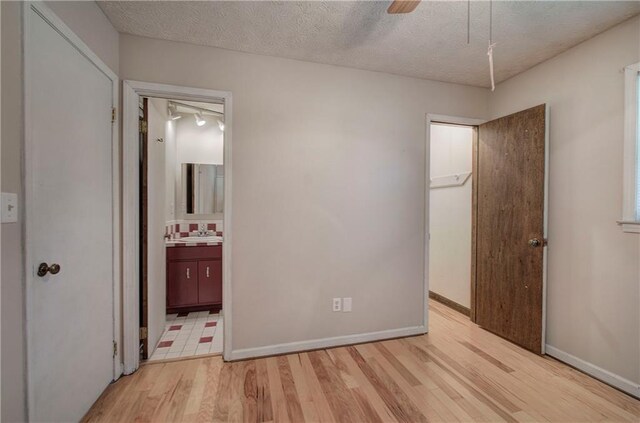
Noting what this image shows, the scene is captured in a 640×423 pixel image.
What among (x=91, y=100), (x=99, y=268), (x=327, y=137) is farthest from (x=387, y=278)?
(x=91, y=100)

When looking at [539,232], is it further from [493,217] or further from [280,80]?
[280,80]

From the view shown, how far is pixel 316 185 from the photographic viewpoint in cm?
229

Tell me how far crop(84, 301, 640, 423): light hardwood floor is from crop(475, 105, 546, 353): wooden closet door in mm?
319

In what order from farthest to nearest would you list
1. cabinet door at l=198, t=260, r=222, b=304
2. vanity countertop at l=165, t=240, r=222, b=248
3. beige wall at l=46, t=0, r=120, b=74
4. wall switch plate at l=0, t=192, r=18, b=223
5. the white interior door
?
cabinet door at l=198, t=260, r=222, b=304 → vanity countertop at l=165, t=240, r=222, b=248 → beige wall at l=46, t=0, r=120, b=74 → the white interior door → wall switch plate at l=0, t=192, r=18, b=223

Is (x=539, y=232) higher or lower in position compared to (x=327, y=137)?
lower

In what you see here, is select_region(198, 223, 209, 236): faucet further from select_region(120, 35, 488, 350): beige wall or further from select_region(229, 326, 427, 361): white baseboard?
select_region(229, 326, 427, 361): white baseboard

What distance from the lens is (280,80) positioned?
2.20 metres

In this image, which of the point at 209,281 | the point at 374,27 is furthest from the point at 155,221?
the point at 374,27

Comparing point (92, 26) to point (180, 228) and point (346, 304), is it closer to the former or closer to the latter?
point (180, 228)

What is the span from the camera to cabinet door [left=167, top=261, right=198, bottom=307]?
9.82ft

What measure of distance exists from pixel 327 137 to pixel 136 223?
1622 mm

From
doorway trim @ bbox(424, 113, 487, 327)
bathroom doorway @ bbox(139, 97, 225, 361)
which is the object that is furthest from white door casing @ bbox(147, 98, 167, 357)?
doorway trim @ bbox(424, 113, 487, 327)

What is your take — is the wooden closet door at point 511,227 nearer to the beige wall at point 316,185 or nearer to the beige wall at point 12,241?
the beige wall at point 316,185

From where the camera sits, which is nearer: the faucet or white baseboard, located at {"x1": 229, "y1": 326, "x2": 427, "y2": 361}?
white baseboard, located at {"x1": 229, "y1": 326, "x2": 427, "y2": 361}
